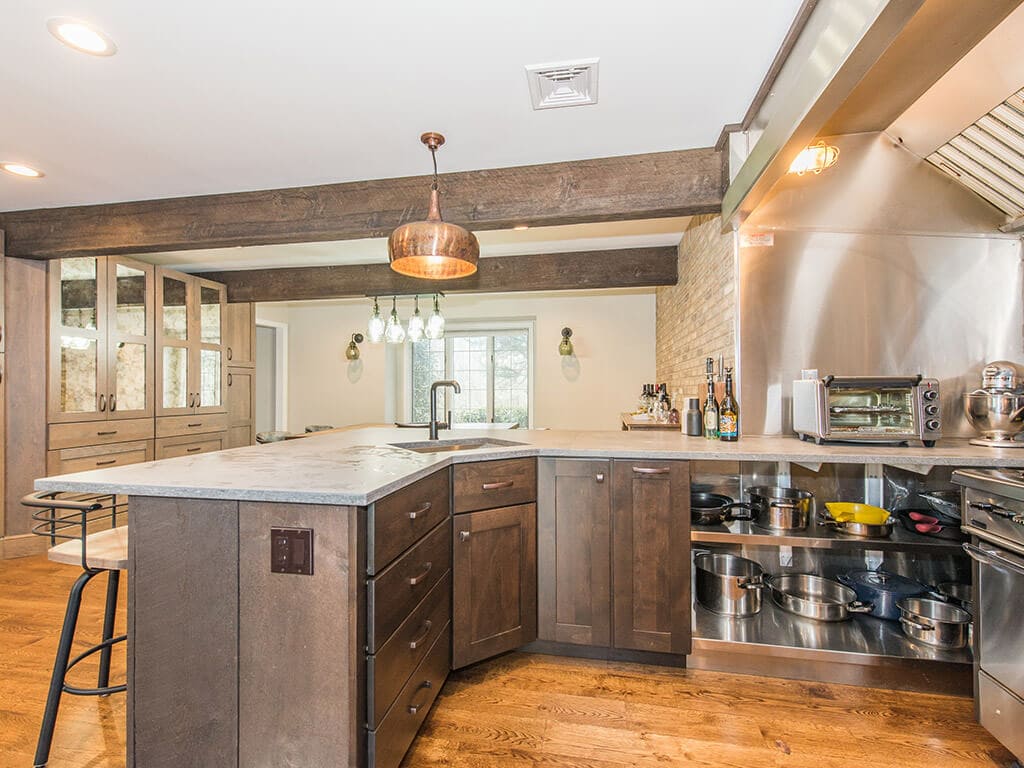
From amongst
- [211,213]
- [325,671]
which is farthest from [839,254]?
[211,213]

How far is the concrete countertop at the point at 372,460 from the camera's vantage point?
4.32 ft

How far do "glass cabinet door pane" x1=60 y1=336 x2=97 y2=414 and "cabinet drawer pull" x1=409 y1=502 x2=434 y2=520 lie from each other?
11.9 feet

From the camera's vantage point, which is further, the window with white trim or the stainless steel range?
the window with white trim

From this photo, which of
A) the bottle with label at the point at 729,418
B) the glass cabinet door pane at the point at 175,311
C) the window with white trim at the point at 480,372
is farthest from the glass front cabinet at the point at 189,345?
the bottle with label at the point at 729,418

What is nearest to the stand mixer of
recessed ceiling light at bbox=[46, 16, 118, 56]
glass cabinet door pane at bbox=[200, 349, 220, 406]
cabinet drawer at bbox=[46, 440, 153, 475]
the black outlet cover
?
the black outlet cover

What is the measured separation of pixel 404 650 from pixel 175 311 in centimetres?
444

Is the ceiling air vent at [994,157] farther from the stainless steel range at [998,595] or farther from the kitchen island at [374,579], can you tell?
the stainless steel range at [998,595]

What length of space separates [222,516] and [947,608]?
2757 mm

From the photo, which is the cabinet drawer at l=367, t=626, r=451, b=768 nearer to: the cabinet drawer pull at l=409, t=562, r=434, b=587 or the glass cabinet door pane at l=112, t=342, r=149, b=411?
the cabinet drawer pull at l=409, t=562, r=434, b=587

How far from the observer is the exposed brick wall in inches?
108

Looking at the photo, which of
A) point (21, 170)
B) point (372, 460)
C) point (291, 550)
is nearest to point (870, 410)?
point (372, 460)

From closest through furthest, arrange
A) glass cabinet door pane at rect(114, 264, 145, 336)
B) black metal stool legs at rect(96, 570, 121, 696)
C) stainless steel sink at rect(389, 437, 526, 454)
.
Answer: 1. black metal stool legs at rect(96, 570, 121, 696)
2. stainless steel sink at rect(389, 437, 526, 454)
3. glass cabinet door pane at rect(114, 264, 145, 336)

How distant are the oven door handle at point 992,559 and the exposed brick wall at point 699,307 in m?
1.26

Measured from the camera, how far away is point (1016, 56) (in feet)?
5.45
